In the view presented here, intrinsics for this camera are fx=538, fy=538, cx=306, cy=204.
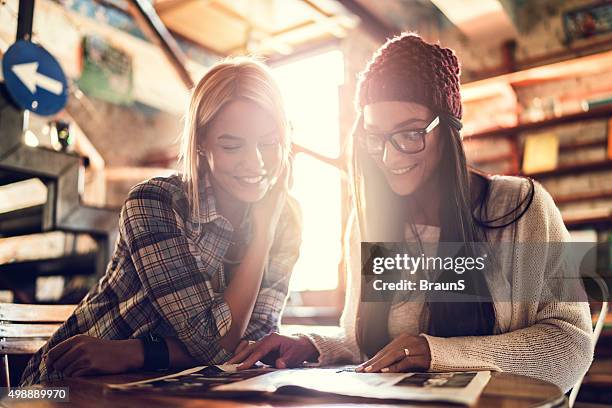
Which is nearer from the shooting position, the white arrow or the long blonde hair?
the long blonde hair

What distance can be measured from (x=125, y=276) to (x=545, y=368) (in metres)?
0.83

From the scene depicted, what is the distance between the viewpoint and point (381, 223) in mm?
1208

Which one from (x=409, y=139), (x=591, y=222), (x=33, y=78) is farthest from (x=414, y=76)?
(x=591, y=222)

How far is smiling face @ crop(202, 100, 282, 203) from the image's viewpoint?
1196mm

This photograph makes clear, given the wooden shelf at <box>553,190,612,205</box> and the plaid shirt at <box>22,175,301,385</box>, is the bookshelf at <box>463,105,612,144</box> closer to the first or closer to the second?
the wooden shelf at <box>553,190,612,205</box>

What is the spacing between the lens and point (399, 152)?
44.2 inches

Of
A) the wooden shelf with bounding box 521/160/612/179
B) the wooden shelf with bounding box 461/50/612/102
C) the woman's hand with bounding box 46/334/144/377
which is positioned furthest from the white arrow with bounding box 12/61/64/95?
the wooden shelf with bounding box 521/160/612/179

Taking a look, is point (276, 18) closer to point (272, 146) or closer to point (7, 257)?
point (7, 257)

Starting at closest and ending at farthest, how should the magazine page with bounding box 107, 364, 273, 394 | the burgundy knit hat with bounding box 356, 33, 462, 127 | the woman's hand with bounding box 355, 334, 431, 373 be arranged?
the magazine page with bounding box 107, 364, 273, 394
the woman's hand with bounding box 355, 334, 431, 373
the burgundy knit hat with bounding box 356, 33, 462, 127

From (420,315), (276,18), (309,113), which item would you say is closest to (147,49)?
(276,18)

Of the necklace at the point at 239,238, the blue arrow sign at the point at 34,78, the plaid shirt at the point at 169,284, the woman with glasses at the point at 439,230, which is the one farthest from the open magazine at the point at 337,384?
the blue arrow sign at the point at 34,78

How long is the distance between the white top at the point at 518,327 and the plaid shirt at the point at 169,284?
189 millimetres

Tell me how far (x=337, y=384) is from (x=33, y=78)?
6.55 feet

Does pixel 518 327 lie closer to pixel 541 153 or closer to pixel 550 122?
pixel 550 122
